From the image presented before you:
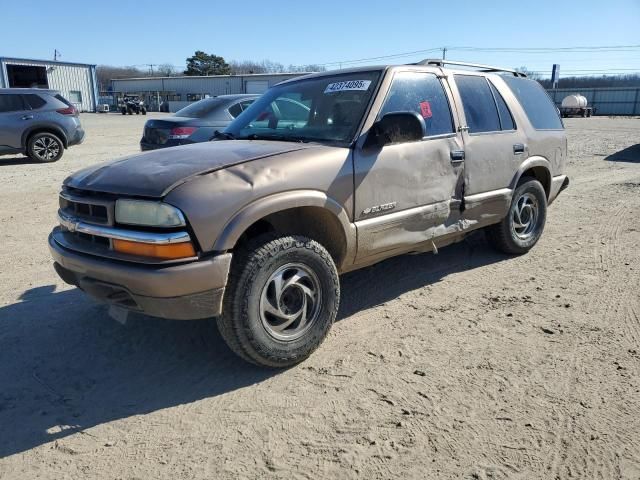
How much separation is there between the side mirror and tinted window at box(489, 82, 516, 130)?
175 centimetres

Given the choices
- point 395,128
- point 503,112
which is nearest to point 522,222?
point 503,112

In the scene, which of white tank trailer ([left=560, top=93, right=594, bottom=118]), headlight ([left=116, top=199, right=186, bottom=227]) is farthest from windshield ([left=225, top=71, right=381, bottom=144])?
white tank trailer ([left=560, top=93, right=594, bottom=118])

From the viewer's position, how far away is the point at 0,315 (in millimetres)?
4000

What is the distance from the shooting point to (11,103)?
12.2 meters

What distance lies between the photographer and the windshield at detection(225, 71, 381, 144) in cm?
381

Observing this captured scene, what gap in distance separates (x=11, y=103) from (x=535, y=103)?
39.3ft

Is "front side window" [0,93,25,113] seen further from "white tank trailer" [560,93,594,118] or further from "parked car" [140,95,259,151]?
"white tank trailer" [560,93,594,118]

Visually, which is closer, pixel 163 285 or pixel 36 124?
pixel 163 285

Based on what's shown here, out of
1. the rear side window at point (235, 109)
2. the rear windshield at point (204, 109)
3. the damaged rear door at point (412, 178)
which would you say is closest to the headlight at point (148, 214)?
the damaged rear door at point (412, 178)

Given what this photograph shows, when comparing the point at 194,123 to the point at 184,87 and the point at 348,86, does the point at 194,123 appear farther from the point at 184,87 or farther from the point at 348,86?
the point at 184,87

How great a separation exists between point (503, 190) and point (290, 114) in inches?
86.3

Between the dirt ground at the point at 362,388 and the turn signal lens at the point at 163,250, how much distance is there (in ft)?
2.85

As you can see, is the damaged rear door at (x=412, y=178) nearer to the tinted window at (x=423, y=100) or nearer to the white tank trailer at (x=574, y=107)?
the tinted window at (x=423, y=100)

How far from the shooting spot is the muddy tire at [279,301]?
2.98m
